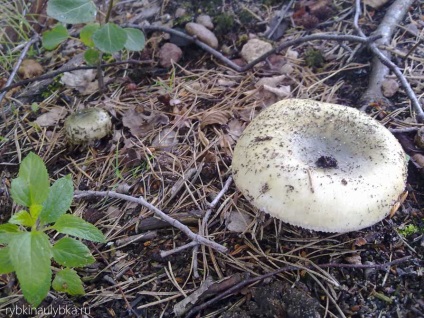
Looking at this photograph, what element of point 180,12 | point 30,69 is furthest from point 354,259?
point 30,69

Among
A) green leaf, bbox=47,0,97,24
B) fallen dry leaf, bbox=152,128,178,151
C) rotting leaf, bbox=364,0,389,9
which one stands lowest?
fallen dry leaf, bbox=152,128,178,151

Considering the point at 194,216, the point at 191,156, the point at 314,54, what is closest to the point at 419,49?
the point at 314,54

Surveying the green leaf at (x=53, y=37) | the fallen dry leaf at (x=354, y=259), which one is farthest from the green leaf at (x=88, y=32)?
the fallen dry leaf at (x=354, y=259)

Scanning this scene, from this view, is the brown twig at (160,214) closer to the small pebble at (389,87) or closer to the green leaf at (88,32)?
the green leaf at (88,32)

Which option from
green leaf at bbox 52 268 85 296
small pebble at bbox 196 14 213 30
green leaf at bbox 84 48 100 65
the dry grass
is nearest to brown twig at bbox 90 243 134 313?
the dry grass

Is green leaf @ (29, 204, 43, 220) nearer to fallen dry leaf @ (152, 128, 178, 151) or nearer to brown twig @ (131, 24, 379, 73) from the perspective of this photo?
fallen dry leaf @ (152, 128, 178, 151)

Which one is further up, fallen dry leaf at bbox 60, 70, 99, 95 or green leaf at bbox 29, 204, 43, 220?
green leaf at bbox 29, 204, 43, 220

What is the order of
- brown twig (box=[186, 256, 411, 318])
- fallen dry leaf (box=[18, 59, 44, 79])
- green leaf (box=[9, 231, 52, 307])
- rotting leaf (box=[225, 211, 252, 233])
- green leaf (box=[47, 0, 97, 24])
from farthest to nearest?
fallen dry leaf (box=[18, 59, 44, 79]) → green leaf (box=[47, 0, 97, 24]) → rotting leaf (box=[225, 211, 252, 233]) → brown twig (box=[186, 256, 411, 318]) → green leaf (box=[9, 231, 52, 307])

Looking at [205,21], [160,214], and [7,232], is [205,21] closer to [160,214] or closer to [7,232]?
→ [160,214]
